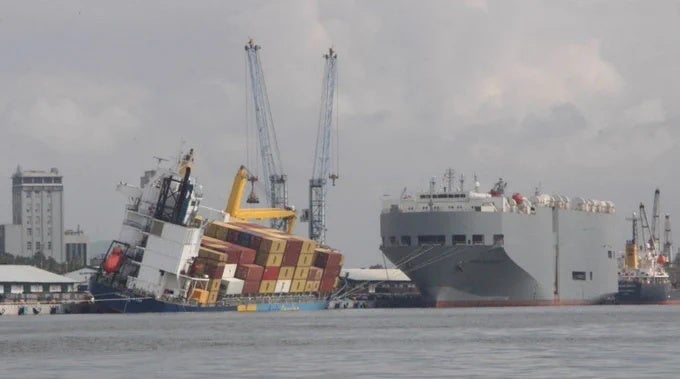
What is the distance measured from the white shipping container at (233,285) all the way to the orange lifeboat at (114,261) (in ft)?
36.9

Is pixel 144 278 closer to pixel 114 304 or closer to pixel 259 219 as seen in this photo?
pixel 114 304

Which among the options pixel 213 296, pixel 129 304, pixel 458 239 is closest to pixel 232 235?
pixel 213 296

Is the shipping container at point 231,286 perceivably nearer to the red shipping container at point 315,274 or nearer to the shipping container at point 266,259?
the shipping container at point 266,259

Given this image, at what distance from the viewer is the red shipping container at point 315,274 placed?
576 ft

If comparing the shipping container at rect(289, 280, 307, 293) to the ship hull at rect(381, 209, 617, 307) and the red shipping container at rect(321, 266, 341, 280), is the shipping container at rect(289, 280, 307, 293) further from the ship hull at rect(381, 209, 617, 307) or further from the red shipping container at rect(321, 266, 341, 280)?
the ship hull at rect(381, 209, 617, 307)

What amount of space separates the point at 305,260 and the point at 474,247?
1762 cm

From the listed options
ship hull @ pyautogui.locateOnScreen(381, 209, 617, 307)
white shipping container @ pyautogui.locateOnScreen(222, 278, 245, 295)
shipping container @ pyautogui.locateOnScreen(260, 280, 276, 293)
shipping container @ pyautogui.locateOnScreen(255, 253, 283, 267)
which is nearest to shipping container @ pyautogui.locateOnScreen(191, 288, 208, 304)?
white shipping container @ pyautogui.locateOnScreen(222, 278, 245, 295)

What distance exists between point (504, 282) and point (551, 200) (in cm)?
1824

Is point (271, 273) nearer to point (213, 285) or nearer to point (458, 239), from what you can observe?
point (213, 285)

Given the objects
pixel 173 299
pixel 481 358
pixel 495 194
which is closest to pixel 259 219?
pixel 495 194

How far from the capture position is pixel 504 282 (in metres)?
175

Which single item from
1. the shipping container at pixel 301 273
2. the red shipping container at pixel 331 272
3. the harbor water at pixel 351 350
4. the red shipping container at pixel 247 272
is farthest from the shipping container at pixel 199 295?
the harbor water at pixel 351 350

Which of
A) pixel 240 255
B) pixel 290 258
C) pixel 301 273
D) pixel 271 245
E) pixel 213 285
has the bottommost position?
pixel 213 285

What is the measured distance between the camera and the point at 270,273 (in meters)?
165
